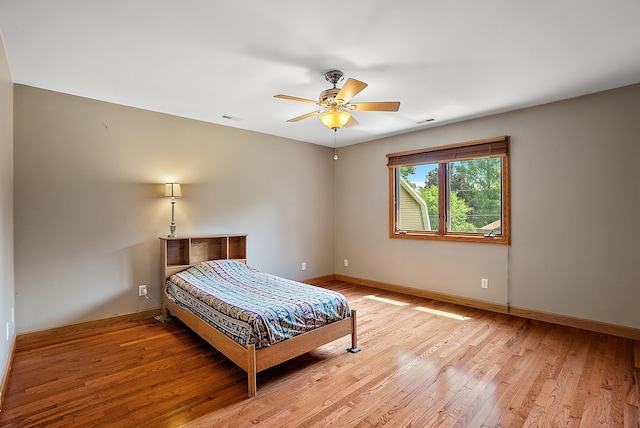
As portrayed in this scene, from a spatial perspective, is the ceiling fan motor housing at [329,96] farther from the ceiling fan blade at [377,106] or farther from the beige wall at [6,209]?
the beige wall at [6,209]

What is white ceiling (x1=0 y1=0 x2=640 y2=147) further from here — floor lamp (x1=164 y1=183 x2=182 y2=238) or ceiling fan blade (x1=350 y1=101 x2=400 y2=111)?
floor lamp (x1=164 y1=183 x2=182 y2=238)

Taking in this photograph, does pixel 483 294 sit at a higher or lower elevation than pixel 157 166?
lower

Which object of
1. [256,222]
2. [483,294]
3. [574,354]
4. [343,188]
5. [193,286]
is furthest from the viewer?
[343,188]

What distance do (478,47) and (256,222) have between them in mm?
3582

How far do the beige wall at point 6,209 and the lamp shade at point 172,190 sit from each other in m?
1.34

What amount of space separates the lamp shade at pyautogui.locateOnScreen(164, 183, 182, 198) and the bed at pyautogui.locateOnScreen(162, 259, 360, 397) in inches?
38.0

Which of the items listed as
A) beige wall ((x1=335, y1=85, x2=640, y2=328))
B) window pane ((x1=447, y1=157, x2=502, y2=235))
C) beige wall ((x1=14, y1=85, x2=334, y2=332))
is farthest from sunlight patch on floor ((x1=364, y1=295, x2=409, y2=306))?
beige wall ((x1=14, y1=85, x2=334, y2=332))

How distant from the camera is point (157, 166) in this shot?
3.89 metres

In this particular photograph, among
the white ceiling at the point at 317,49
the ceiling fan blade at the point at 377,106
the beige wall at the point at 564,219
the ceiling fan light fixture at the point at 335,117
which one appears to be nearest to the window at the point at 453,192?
the beige wall at the point at 564,219

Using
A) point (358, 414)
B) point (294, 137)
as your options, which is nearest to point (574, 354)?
point (358, 414)

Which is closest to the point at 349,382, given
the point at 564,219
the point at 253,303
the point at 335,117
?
the point at 253,303

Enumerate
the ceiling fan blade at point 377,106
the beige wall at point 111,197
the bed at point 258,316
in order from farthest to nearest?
the beige wall at point 111,197
the ceiling fan blade at point 377,106
the bed at point 258,316

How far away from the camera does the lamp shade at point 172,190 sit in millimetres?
3768

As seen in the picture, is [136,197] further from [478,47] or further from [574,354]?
[574,354]
